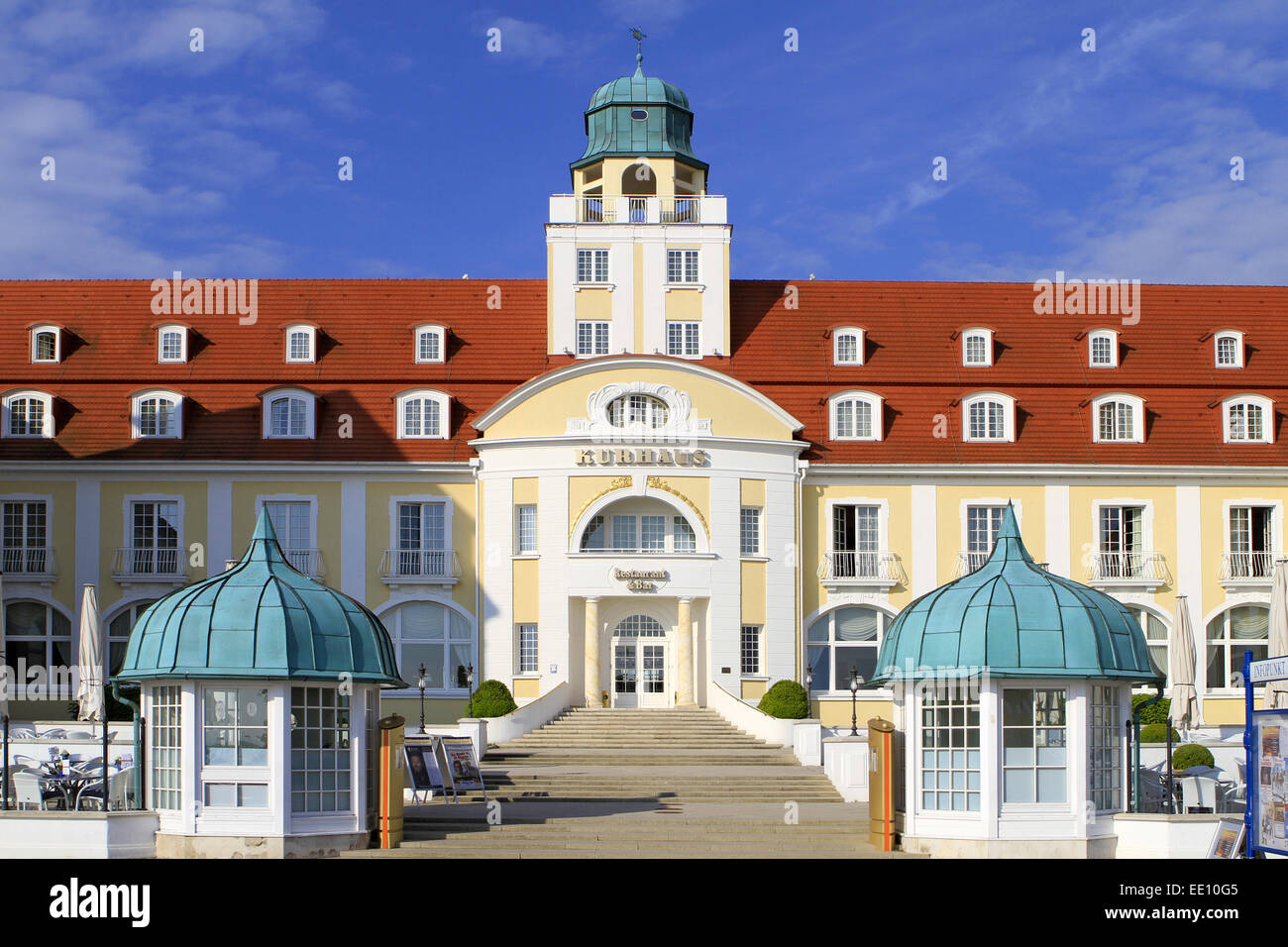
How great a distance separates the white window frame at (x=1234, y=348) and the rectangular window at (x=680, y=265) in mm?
15926

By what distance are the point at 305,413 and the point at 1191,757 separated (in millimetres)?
26087

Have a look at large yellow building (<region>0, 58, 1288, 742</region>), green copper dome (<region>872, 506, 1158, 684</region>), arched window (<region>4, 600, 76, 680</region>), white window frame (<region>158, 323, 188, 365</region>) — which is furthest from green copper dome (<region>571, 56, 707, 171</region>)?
green copper dome (<region>872, 506, 1158, 684</region>)

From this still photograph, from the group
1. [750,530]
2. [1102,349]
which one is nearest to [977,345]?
[1102,349]

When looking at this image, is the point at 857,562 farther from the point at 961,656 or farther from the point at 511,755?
the point at 961,656

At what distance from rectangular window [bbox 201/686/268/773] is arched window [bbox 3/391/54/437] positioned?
85.6 feet

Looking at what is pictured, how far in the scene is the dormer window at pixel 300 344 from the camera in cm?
4769

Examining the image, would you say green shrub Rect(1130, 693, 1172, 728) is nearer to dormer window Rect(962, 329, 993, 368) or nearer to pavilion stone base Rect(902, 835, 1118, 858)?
dormer window Rect(962, 329, 993, 368)

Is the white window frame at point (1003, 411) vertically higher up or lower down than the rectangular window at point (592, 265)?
lower down

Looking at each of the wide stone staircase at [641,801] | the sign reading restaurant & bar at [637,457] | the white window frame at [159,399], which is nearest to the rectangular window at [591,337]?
the sign reading restaurant & bar at [637,457]

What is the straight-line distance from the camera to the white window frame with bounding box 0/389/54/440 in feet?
150

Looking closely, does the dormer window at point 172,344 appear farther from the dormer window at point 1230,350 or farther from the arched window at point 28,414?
the dormer window at point 1230,350

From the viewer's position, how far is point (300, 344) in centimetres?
4781

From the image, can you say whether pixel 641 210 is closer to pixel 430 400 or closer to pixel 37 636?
pixel 430 400

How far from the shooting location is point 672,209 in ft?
160
